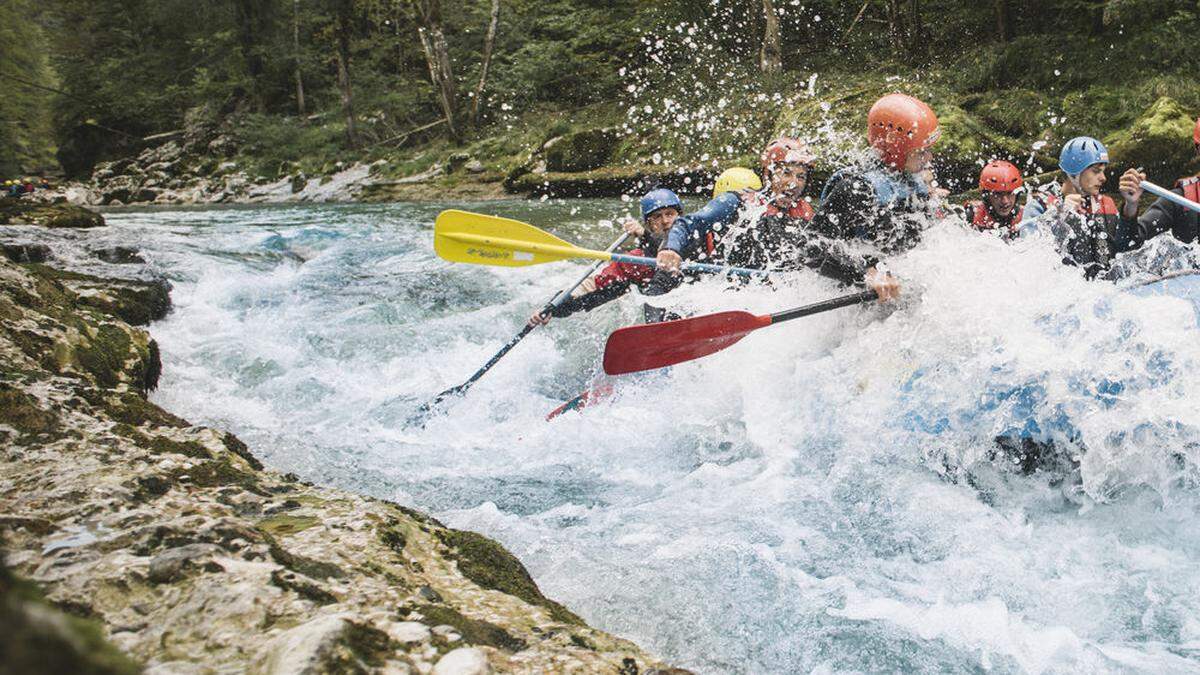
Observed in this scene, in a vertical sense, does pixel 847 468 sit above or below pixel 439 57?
below

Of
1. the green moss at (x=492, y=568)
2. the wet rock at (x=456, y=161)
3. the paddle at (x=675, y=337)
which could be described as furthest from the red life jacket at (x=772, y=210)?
the wet rock at (x=456, y=161)

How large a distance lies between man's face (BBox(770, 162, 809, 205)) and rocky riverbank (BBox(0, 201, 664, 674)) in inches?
141

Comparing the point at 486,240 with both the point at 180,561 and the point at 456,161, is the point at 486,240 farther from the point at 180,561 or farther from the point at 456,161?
the point at 456,161

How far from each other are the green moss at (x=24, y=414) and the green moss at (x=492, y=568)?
1299 mm

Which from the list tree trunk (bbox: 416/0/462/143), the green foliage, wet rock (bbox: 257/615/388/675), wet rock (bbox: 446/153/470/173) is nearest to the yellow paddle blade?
wet rock (bbox: 257/615/388/675)

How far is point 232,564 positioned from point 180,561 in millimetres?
98

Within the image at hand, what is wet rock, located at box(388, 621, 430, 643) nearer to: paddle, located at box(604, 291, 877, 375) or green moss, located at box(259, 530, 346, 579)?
green moss, located at box(259, 530, 346, 579)

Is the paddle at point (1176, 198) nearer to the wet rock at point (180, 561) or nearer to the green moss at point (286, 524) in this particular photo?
the green moss at point (286, 524)

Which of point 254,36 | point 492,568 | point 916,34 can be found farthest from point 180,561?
point 254,36

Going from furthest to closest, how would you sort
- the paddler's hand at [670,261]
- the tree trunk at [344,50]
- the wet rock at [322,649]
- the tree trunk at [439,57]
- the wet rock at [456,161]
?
1. the tree trunk at [344,50]
2. the wet rock at [456,161]
3. the tree trunk at [439,57]
4. the paddler's hand at [670,261]
5. the wet rock at [322,649]

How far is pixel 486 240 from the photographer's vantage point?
5277mm

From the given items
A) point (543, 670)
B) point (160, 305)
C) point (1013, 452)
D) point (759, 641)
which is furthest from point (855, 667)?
point (160, 305)

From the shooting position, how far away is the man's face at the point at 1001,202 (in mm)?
5453

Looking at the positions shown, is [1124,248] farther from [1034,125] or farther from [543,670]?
[1034,125]
